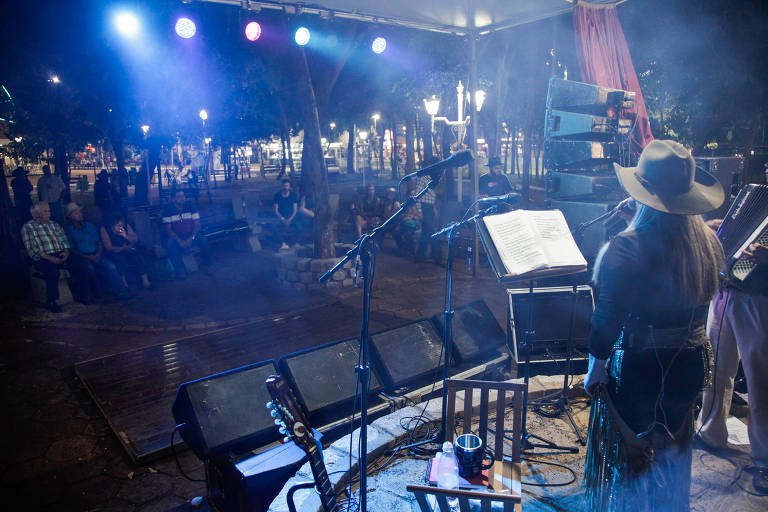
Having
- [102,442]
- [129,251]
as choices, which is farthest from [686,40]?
[102,442]

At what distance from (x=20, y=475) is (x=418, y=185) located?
34.8 ft

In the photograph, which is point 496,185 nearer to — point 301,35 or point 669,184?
point 301,35

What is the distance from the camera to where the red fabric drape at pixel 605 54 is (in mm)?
6105

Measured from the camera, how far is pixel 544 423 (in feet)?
13.9

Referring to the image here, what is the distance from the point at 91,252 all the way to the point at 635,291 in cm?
876

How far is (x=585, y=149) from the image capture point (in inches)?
250

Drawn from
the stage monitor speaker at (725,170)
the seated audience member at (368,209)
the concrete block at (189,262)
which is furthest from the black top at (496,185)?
the concrete block at (189,262)

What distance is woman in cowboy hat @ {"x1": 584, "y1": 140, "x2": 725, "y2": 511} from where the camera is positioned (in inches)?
89.2

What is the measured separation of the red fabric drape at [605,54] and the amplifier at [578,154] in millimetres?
310

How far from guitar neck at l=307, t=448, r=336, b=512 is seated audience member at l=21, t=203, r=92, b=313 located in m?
7.13

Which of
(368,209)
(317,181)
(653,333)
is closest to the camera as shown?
(653,333)

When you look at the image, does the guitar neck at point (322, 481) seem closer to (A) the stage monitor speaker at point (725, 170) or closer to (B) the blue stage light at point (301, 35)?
(A) the stage monitor speaker at point (725, 170)

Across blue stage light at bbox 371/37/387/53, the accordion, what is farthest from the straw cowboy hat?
blue stage light at bbox 371/37/387/53

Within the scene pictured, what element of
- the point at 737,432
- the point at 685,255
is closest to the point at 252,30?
the point at 685,255
